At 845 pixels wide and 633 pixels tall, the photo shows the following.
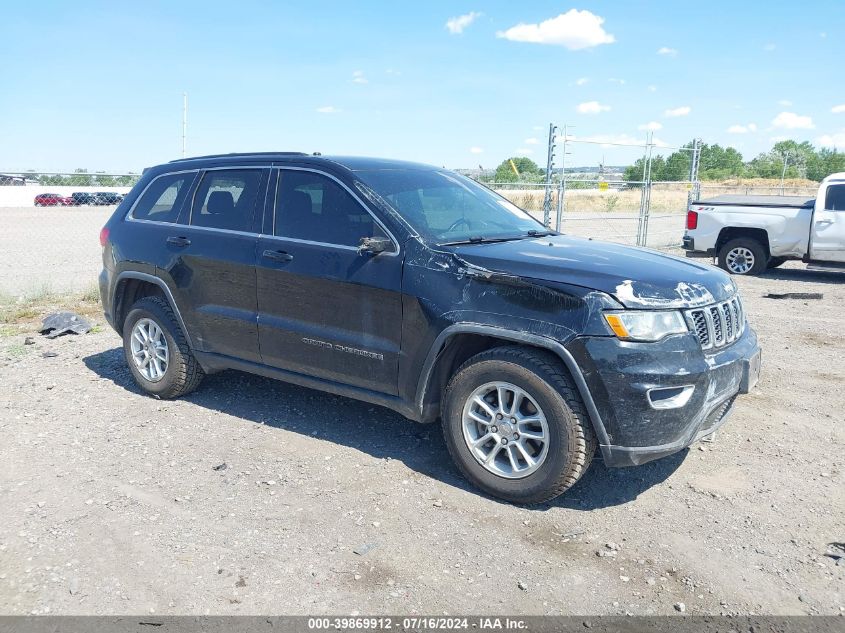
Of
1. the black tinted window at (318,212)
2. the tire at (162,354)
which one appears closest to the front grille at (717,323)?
the black tinted window at (318,212)

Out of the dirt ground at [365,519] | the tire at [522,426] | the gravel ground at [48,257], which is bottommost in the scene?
the dirt ground at [365,519]

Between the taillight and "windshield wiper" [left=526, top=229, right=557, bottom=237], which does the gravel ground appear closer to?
"windshield wiper" [left=526, top=229, right=557, bottom=237]

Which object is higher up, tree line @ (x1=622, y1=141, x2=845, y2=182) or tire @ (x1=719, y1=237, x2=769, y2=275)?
tree line @ (x1=622, y1=141, x2=845, y2=182)

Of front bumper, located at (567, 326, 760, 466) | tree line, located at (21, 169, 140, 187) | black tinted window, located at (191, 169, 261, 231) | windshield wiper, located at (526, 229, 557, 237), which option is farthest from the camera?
tree line, located at (21, 169, 140, 187)

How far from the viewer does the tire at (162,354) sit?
5.62m

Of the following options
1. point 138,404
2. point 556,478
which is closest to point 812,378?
point 556,478

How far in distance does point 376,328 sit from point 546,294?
1.12m

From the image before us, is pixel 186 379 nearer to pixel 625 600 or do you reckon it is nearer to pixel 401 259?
pixel 401 259

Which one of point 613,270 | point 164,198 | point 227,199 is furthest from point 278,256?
point 613,270

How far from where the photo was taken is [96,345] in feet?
24.9

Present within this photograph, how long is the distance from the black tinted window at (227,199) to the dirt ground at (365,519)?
1435mm

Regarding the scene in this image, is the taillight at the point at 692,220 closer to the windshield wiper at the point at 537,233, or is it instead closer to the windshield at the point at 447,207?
the windshield at the point at 447,207

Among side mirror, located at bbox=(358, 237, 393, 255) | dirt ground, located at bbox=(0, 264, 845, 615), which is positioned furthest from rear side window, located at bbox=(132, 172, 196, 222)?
side mirror, located at bbox=(358, 237, 393, 255)

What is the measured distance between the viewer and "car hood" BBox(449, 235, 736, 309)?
12.4 ft
